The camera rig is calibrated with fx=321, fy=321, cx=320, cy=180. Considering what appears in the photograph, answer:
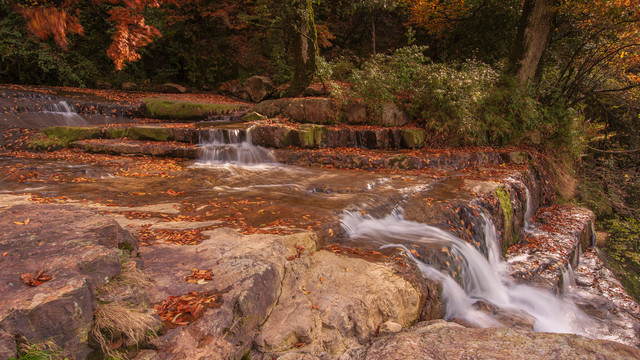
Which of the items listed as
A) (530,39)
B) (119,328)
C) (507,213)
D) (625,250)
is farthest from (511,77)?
(119,328)

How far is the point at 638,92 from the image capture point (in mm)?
10883

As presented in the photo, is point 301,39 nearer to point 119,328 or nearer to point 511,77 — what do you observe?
point 511,77

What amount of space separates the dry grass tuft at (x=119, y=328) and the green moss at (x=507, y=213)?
21.2 feet

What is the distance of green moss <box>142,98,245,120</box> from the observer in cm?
1309

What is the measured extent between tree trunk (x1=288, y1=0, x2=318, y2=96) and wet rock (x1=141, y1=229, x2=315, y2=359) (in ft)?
33.7

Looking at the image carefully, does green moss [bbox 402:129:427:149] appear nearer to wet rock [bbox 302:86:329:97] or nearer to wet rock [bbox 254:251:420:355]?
wet rock [bbox 302:86:329:97]

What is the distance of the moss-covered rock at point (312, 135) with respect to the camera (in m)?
9.69

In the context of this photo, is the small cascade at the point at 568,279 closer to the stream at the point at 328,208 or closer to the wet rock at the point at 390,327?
the stream at the point at 328,208

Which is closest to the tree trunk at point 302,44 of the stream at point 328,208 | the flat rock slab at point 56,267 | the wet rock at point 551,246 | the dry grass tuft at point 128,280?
the stream at point 328,208

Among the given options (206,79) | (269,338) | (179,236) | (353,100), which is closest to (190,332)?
(269,338)

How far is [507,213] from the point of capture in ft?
21.7

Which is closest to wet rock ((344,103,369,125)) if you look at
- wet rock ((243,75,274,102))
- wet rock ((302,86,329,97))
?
wet rock ((302,86,329,97))

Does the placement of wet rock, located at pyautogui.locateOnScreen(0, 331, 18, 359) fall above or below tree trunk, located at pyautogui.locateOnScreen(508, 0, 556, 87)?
below

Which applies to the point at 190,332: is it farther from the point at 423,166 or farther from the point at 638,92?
the point at 638,92
